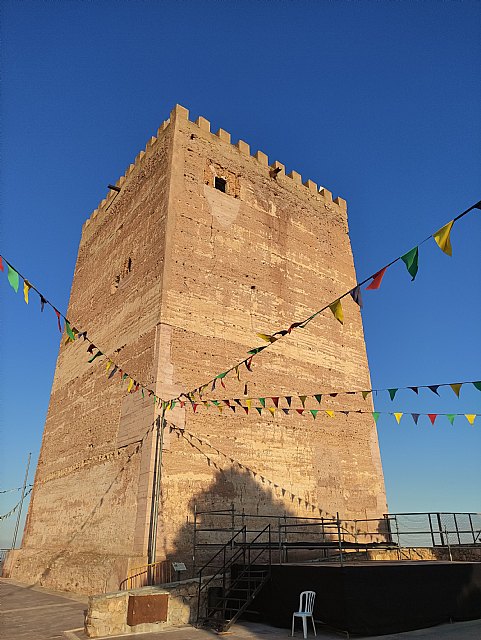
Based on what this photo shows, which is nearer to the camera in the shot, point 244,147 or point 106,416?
point 106,416

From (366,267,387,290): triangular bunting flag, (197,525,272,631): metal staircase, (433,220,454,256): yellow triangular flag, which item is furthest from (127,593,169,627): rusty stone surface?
(433,220,454,256): yellow triangular flag

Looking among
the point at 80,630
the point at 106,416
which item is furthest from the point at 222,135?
the point at 80,630

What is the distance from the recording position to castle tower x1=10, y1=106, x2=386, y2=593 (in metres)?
11.8

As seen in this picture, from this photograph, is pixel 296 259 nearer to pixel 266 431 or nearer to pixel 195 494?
pixel 266 431

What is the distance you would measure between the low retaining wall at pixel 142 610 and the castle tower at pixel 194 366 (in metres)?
1.55

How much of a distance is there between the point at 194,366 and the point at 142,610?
19.1ft

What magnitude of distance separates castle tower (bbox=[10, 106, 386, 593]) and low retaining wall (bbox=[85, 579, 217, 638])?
1550 millimetres

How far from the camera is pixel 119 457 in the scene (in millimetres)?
12477

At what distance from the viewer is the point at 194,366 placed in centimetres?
1270

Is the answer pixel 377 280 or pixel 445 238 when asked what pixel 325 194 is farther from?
pixel 445 238

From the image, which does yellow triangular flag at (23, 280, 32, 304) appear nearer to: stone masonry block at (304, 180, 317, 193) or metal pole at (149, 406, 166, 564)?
metal pole at (149, 406, 166, 564)

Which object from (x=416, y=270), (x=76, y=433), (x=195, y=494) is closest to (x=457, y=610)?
(x=195, y=494)

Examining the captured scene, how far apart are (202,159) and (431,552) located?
13999mm

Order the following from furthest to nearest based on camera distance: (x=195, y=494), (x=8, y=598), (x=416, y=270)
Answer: (x=8, y=598)
(x=195, y=494)
(x=416, y=270)
